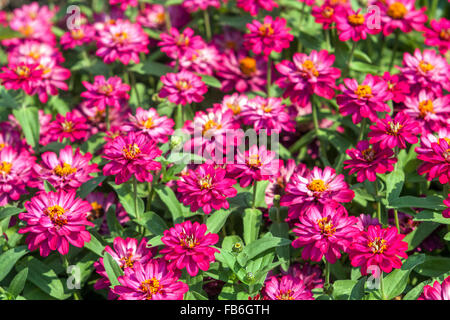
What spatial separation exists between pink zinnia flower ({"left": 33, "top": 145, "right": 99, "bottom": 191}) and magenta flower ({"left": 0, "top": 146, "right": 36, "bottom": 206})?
3.2 inches

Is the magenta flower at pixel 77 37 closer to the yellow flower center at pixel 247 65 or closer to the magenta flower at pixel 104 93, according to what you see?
the magenta flower at pixel 104 93

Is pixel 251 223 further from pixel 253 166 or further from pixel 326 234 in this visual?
pixel 326 234

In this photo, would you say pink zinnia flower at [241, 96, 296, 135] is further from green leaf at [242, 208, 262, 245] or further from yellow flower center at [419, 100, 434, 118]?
yellow flower center at [419, 100, 434, 118]

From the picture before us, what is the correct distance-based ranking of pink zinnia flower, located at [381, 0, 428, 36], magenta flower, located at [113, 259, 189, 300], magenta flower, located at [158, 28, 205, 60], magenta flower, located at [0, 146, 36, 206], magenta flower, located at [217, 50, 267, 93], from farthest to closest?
1. magenta flower, located at [217, 50, 267, 93]
2. pink zinnia flower, located at [381, 0, 428, 36]
3. magenta flower, located at [158, 28, 205, 60]
4. magenta flower, located at [0, 146, 36, 206]
5. magenta flower, located at [113, 259, 189, 300]

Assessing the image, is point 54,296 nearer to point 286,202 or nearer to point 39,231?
point 39,231

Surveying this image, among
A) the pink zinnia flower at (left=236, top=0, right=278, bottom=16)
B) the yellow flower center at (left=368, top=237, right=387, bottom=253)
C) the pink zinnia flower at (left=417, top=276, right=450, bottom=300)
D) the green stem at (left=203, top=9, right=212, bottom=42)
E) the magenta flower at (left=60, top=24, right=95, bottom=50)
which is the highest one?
the green stem at (left=203, top=9, right=212, bottom=42)

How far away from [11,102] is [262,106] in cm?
124

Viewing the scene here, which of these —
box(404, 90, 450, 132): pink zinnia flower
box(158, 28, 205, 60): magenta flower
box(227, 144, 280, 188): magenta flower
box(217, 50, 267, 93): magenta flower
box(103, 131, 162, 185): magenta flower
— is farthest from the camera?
box(217, 50, 267, 93): magenta flower

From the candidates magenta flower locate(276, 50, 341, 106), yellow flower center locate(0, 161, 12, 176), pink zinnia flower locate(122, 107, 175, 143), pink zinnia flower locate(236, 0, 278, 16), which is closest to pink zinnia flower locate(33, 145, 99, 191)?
yellow flower center locate(0, 161, 12, 176)

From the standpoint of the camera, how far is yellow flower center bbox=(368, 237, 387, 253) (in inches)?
75.0

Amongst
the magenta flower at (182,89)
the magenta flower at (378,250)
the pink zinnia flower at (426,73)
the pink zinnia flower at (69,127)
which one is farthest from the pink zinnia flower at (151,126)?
the pink zinnia flower at (426,73)

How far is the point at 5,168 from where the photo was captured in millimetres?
2359

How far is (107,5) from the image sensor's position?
423 cm

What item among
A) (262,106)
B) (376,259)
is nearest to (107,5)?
(262,106)
